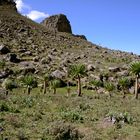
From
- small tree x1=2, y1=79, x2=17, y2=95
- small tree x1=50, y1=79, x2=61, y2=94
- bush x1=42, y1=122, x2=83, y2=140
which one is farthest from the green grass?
small tree x1=50, y1=79, x2=61, y2=94

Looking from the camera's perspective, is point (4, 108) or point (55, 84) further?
point (55, 84)

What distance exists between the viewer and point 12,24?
162m

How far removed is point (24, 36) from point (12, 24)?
36.9ft

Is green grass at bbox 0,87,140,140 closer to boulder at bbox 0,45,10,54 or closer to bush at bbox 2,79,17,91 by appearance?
bush at bbox 2,79,17,91

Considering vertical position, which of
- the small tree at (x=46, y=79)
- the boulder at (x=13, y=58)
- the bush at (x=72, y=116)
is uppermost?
the boulder at (x=13, y=58)

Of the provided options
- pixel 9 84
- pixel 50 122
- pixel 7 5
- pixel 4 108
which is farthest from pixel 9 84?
pixel 7 5

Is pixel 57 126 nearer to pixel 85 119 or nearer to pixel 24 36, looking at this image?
pixel 85 119

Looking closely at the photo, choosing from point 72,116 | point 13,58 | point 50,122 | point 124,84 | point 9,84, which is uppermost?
point 13,58

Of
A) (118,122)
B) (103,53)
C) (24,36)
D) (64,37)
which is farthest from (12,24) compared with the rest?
(118,122)

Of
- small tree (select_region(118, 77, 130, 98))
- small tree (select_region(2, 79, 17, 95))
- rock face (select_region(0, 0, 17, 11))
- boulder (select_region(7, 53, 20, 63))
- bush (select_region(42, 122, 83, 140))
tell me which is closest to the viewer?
bush (select_region(42, 122, 83, 140))

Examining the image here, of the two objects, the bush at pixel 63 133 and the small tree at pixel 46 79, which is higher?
the small tree at pixel 46 79

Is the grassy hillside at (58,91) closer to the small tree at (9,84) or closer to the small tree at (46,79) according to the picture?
the small tree at (9,84)

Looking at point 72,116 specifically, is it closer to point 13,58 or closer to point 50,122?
point 50,122

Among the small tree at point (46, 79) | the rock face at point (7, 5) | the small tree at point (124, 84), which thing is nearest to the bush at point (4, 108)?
the small tree at point (46, 79)
